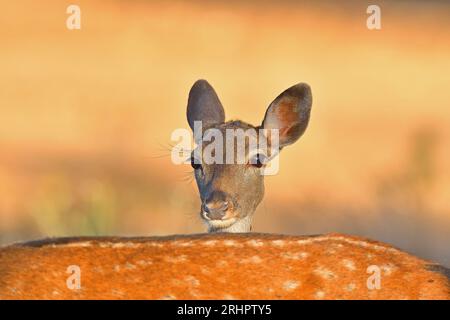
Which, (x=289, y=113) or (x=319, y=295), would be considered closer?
(x=319, y=295)

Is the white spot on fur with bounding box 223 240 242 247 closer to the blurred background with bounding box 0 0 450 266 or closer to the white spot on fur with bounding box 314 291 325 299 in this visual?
the white spot on fur with bounding box 314 291 325 299

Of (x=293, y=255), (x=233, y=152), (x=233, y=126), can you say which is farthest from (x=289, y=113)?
(x=293, y=255)

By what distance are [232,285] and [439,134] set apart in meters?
13.5

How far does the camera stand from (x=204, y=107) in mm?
11414

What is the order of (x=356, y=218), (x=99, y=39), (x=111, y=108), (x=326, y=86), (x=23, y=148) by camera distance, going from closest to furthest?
1. (x=356, y=218)
2. (x=23, y=148)
3. (x=111, y=108)
4. (x=326, y=86)
5. (x=99, y=39)

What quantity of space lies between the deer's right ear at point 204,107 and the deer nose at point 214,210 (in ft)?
3.94

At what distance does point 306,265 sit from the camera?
20.7 feet

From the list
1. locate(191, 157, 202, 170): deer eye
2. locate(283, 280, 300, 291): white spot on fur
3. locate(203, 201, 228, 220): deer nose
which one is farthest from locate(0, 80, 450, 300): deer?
locate(191, 157, 202, 170): deer eye

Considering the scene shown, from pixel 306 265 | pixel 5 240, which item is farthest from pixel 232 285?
pixel 5 240

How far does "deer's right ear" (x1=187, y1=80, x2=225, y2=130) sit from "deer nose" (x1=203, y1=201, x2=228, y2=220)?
1.20 metres

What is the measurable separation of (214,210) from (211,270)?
384 centimetres

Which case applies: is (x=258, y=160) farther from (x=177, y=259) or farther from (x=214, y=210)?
(x=177, y=259)

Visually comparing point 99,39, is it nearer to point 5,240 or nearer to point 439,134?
point 439,134
